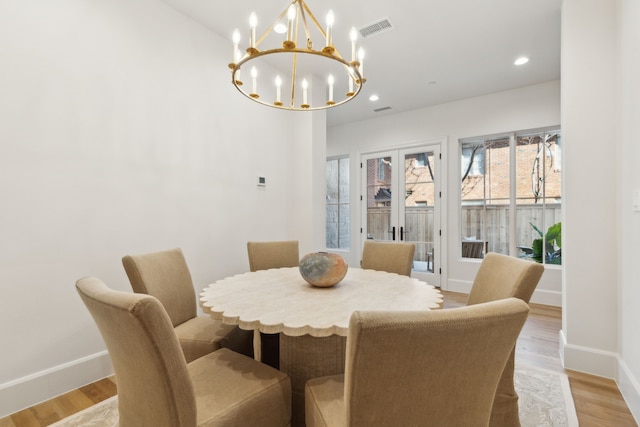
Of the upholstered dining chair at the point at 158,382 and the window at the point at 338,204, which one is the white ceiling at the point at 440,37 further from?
the upholstered dining chair at the point at 158,382

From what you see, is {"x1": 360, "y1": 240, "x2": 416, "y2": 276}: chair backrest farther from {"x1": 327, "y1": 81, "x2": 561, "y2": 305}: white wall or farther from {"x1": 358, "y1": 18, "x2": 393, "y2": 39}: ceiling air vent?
Answer: {"x1": 327, "y1": 81, "x2": 561, "y2": 305}: white wall

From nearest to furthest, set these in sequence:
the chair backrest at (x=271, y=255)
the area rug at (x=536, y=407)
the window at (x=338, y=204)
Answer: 1. the area rug at (x=536, y=407)
2. the chair backrest at (x=271, y=255)
3. the window at (x=338, y=204)

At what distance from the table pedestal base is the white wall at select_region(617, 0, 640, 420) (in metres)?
1.71

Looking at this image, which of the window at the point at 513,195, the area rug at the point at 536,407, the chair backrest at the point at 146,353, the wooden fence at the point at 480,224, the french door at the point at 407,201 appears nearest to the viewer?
the chair backrest at the point at 146,353

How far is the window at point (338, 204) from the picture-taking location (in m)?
5.79

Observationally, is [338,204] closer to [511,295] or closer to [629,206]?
[629,206]

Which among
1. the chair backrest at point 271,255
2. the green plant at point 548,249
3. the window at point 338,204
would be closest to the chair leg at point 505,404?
the chair backrest at point 271,255

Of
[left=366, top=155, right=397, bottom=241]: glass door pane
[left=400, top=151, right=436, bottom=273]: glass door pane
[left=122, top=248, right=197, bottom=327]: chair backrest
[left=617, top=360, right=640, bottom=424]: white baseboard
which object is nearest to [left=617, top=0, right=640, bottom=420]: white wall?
[left=617, top=360, right=640, bottom=424]: white baseboard

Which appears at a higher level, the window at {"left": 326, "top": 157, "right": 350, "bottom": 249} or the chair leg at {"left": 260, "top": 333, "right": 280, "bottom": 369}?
the window at {"left": 326, "top": 157, "right": 350, "bottom": 249}

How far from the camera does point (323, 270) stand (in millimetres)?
1721

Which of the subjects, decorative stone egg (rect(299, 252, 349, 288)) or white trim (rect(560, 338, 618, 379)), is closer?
decorative stone egg (rect(299, 252, 349, 288))

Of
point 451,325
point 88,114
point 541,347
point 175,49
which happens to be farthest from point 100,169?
point 541,347

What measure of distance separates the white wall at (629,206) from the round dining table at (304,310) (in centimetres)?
124

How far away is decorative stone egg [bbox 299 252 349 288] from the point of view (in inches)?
67.9
